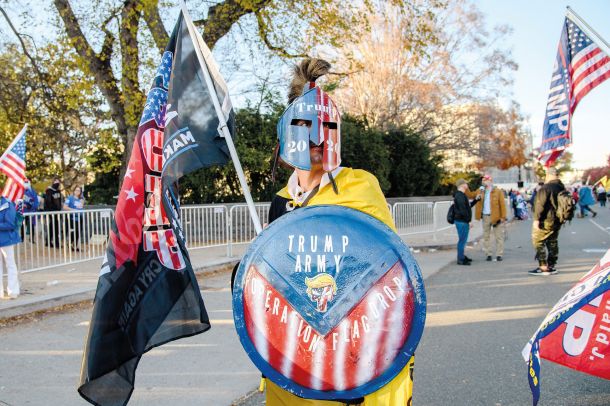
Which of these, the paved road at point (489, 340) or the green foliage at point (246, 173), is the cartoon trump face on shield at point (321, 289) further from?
the green foliage at point (246, 173)

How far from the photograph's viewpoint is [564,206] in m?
8.50

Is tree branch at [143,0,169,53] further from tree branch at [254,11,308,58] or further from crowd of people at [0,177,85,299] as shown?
crowd of people at [0,177,85,299]

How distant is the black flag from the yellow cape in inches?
33.1

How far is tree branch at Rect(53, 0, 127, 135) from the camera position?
13.1 m

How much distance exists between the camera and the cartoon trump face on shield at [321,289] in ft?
6.54

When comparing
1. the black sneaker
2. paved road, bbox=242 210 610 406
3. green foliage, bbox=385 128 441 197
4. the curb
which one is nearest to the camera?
paved road, bbox=242 210 610 406

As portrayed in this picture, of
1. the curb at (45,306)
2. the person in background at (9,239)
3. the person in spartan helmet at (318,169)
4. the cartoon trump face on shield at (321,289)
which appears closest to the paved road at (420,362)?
the curb at (45,306)

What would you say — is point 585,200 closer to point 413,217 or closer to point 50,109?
point 413,217

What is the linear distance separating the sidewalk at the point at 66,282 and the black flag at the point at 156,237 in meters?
4.58

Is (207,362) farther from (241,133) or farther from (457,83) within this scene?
(457,83)

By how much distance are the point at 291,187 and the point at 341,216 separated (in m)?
0.55

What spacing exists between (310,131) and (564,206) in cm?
743

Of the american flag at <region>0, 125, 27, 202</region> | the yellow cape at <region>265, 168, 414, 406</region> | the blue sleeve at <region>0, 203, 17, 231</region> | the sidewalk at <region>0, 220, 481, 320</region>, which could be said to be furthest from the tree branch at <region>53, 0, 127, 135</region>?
the yellow cape at <region>265, 168, 414, 406</region>

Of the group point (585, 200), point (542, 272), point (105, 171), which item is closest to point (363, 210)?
point (542, 272)
